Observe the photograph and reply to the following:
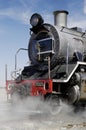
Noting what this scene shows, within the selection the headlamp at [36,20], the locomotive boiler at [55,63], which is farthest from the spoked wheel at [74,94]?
the headlamp at [36,20]

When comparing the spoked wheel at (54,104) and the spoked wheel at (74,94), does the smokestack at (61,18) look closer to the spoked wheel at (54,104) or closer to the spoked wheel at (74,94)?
the spoked wheel at (74,94)

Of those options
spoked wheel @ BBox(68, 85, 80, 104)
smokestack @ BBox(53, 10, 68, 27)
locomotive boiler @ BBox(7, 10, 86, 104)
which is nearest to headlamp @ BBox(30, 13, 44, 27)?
locomotive boiler @ BBox(7, 10, 86, 104)

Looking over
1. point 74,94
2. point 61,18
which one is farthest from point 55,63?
point 61,18

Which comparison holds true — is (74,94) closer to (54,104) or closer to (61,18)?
(54,104)

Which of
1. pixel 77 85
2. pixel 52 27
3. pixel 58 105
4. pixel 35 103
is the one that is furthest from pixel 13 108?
pixel 52 27

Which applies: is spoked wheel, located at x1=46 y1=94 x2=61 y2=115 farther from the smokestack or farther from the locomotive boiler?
the smokestack

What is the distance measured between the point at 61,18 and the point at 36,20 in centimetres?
133

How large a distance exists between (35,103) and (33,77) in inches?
48.4

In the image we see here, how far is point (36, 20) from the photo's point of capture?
11.6 meters

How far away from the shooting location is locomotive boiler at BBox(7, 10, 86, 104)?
1023 cm

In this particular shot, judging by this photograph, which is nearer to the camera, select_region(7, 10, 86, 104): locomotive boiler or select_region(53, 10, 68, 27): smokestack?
select_region(7, 10, 86, 104): locomotive boiler

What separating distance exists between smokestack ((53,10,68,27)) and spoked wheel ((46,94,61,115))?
→ 359 cm

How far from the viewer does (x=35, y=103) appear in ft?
34.9

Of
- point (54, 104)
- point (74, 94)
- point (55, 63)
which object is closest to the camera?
point (74, 94)
